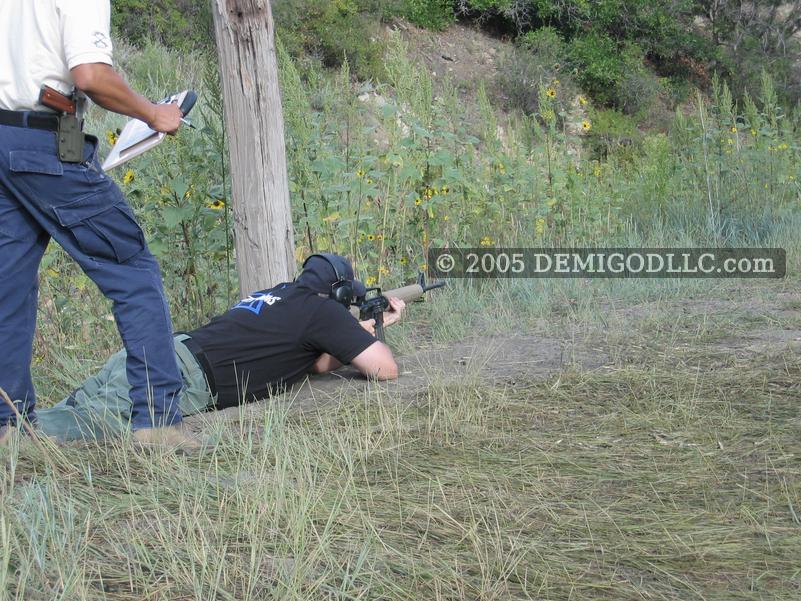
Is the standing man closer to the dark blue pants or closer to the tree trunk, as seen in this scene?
the dark blue pants

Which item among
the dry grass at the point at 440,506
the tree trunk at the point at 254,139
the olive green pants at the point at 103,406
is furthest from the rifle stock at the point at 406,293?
the olive green pants at the point at 103,406

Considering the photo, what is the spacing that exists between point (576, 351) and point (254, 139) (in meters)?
1.86

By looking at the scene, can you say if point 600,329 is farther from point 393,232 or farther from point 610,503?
Result: point 610,503

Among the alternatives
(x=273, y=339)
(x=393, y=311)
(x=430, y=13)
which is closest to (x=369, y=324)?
(x=393, y=311)

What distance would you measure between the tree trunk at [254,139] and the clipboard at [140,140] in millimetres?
1031

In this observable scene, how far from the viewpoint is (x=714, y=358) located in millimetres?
4785

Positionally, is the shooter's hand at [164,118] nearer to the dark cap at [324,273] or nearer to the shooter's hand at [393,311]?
the dark cap at [324,273]

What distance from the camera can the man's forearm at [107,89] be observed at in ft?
10.9

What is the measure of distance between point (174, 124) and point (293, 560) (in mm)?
1684

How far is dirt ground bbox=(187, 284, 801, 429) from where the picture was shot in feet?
14.7

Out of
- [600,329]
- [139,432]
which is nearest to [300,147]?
[600,329]

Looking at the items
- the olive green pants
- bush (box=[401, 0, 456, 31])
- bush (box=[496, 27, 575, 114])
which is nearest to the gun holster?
the olive green pants

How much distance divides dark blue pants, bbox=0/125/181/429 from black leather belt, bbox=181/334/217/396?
416 millimetres

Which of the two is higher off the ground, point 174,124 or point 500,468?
point 174,124
